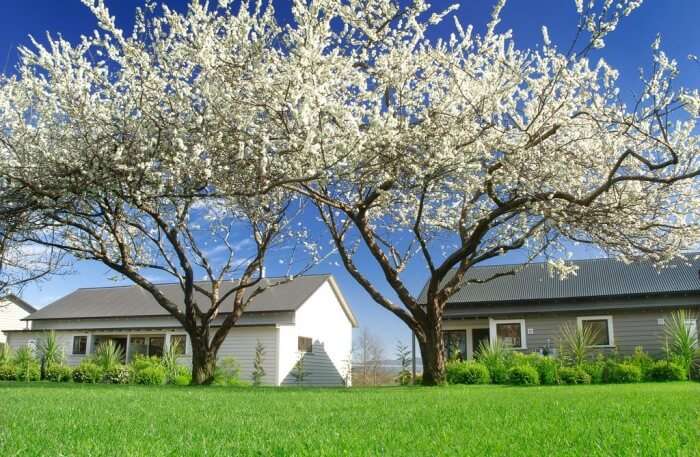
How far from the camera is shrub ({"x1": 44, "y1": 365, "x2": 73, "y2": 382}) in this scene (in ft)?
69.7

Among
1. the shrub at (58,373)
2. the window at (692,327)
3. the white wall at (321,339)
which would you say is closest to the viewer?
the window at (692,327)

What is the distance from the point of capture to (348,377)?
24.0 metres

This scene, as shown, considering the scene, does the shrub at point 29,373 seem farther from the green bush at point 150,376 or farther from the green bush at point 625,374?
the green bush at point 625,374

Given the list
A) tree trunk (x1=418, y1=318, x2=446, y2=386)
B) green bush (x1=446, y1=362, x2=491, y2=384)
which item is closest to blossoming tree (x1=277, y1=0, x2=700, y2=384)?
tree trunk (x1=418, y1=318, x2=446, y2=386)

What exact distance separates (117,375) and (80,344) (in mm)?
10777

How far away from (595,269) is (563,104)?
1498 centimetres

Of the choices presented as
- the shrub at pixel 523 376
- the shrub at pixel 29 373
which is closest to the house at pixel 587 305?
the shrub at pixel 523 376

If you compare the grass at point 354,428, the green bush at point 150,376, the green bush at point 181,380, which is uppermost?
the grass at point 354,428

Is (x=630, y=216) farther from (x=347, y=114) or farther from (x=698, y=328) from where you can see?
(x=698, y=328)

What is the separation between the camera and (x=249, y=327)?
82.8 ft

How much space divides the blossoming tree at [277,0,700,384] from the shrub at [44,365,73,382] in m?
12.5

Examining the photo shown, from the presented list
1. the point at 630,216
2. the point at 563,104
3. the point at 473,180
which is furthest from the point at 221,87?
the point at 630,216

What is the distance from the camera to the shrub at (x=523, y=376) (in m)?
16.4

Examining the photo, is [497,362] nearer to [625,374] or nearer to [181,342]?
[625,374]
